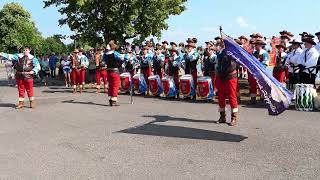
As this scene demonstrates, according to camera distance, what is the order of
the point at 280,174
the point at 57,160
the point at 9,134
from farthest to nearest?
the point at 9,134
the point at 57,160
the point at 280,174

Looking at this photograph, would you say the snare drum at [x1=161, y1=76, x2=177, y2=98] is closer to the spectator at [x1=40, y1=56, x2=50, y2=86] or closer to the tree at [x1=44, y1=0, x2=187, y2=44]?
the tree at [x1=44, y1=0, x2=187, y2=44]

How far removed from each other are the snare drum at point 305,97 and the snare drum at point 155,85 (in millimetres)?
5587

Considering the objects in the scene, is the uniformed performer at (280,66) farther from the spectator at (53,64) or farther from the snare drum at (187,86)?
the spectator at (53,64)

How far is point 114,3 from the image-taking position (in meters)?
22.7

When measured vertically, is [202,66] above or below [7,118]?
above

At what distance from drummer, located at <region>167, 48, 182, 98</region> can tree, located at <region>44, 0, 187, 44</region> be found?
271 inches

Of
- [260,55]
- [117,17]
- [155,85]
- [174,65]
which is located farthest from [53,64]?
[260,55]

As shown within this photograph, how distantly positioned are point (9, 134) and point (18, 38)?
195 ft

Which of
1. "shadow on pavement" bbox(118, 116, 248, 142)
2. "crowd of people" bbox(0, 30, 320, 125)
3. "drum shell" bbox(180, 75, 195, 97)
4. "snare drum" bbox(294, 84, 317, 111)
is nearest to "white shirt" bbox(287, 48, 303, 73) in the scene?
"crowd of people" bbox(0, 30, 320, 125)

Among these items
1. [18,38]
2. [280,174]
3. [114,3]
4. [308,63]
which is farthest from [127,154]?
[18,38]

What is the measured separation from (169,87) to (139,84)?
6.35 feet

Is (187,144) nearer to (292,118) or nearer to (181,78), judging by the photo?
(292,118)

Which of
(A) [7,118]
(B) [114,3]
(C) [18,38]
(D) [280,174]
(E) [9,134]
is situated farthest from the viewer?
(C) [18,38]

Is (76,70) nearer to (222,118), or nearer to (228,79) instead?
(222,118)
